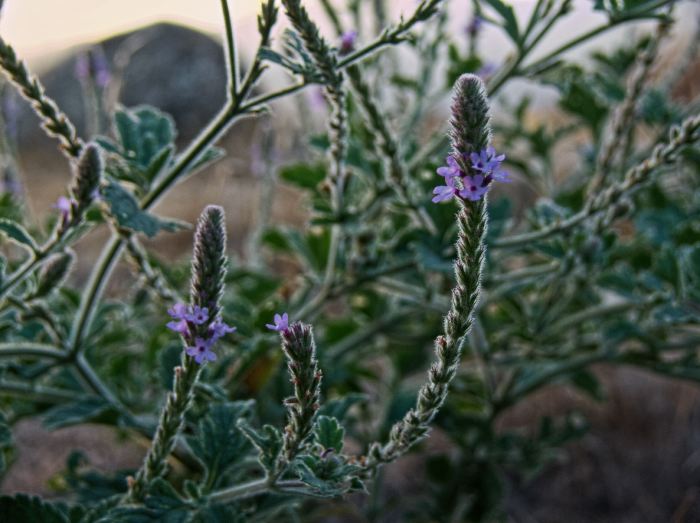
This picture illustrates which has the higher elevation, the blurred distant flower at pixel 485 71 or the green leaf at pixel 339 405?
the blurred distant flower at pixel 485 71

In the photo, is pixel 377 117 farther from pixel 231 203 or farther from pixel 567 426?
pixel 231 203

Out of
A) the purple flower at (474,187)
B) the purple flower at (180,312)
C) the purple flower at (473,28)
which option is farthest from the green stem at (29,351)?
the purple flower at (473,28)

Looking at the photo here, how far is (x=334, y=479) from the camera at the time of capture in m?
0.71

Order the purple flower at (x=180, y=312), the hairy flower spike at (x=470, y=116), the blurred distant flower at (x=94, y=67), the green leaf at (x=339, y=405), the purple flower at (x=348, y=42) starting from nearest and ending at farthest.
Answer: the hairy flower spike at (x=470, y=116), the purple flower at (x=180, y=312), the green leaf at (x=339, y=405), the purple flower at (x=348, y=42), the blurred distant flower at (x=94, y=67)

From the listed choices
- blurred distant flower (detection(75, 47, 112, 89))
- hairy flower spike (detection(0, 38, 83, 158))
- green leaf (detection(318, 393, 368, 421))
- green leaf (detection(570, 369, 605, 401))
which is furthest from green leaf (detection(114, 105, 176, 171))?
green leaf (detection(570, 369, 605, 401))

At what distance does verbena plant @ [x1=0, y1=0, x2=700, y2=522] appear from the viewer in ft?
2.33

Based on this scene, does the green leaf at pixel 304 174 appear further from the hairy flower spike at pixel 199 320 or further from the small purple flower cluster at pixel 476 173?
the small purple flower cluster at pixel 476 173

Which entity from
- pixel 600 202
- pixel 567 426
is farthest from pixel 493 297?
pixel 567 426

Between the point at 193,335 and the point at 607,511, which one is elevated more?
the point at 193,335

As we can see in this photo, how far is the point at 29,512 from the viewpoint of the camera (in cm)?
88

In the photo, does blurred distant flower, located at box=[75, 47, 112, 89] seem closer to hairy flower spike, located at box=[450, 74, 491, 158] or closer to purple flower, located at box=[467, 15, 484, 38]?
purple flower, located at box=[467, 15, 484, 38]

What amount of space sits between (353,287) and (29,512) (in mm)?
564

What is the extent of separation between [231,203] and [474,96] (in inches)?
182

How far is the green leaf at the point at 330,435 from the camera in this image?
74 centimetres
